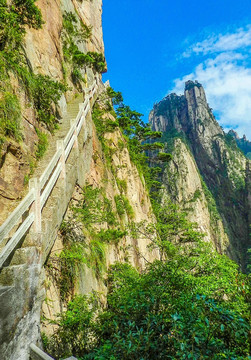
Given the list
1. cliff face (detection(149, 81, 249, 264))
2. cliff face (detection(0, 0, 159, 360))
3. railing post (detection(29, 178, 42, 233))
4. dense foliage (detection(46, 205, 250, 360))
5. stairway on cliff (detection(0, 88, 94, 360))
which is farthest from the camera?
cliff face (detection(149, 81, 249, 264))

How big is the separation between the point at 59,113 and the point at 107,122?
658 centimetres

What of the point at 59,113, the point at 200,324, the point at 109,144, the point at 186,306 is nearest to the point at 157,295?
the point at 186,306

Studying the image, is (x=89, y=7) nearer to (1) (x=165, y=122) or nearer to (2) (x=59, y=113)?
(2) (x=59, y=113)

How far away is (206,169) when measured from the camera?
7775 cm

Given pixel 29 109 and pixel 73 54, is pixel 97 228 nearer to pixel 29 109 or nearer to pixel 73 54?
pixel 29 109

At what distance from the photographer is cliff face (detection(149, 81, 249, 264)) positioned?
61125mm

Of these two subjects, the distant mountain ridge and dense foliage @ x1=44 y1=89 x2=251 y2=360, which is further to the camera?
the distant mountain ridge

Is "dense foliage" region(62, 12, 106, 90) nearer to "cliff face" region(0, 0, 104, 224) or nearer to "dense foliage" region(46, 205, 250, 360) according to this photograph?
"cliff face" region(0, 0, 104, 224)

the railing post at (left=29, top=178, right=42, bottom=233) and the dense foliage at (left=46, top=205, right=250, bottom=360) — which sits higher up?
the railing post at (left=29, top=178, right=42, bottom=233)

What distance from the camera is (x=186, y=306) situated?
3369 millimetres

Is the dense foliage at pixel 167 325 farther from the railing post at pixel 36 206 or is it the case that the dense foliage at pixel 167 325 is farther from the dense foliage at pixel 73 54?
the dense foliage at pixel 73 54

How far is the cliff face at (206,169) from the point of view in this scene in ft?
201

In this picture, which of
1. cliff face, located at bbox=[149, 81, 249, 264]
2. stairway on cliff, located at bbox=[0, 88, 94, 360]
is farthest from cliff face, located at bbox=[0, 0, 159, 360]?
cliff face, located at bbox=[149, 81, 249, 264]

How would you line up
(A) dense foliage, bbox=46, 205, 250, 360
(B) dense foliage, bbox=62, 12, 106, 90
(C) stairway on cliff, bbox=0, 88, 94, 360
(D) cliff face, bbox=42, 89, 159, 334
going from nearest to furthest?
(A) dense foliage, bbox=46, 205, 250, 360 → (C) stairway on cliff, bbox=0, 88, 94, 360 → (D) cliff face, bbox=42, 89, 159, 334 → (B) dense foliage, bbox=62, 12, 106, 90
